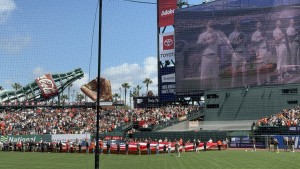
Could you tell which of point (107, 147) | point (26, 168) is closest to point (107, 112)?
point (107, 147)

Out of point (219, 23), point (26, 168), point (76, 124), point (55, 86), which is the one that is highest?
point (219, 23)

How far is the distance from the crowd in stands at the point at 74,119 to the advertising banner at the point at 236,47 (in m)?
5.39

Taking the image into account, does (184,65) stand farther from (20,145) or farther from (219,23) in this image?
(20,145)

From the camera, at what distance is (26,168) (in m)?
21.0

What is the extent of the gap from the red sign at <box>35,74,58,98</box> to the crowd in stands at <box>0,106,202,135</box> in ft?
45.5

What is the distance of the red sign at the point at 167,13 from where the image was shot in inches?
2453

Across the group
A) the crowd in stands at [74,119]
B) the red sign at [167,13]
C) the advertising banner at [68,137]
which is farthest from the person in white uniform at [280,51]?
the advertising banner at [68,137]

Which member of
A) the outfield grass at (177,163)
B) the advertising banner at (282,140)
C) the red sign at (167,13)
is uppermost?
the red sign at (167,13)

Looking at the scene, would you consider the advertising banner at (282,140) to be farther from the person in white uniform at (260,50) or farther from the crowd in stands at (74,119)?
the crowd in stands at (74,119)

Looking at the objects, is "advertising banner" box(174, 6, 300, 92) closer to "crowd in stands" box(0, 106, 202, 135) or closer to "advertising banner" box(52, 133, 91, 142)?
"crowd in stands" box(0, 106, 202, 135)

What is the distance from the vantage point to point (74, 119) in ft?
178

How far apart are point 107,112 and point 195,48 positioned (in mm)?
14444

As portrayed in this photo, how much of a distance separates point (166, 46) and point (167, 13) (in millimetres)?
4891

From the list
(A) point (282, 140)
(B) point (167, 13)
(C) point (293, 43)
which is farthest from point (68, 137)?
(C) point (293, 43)
